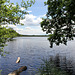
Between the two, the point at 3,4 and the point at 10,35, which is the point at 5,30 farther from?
the point at 3,4

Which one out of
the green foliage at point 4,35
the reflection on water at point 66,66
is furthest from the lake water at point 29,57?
the green foliage at point 4,35

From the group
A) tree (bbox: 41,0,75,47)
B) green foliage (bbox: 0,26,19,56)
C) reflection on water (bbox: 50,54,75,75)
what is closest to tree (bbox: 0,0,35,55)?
green foliage (bbox: 0,26,19,56)

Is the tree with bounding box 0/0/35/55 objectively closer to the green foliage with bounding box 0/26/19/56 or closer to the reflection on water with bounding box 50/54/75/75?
the green foliage with bounding box 0/26/19/56

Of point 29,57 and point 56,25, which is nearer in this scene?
point 56,25

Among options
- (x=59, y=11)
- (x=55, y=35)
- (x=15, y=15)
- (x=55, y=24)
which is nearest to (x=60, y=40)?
(x=55, y=35)

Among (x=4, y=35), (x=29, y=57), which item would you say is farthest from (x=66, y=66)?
(x=4, y=35)

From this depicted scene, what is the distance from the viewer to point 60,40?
829 inches

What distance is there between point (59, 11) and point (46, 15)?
12.9 ft

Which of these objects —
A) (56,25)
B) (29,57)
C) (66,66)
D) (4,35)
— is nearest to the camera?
(4,35)

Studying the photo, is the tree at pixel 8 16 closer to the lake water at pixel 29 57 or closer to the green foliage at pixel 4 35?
the green foliage at pixel 4 35

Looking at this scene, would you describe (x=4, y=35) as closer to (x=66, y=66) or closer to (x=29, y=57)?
(x=66, y=66)

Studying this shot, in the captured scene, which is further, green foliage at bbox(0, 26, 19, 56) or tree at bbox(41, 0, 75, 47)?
tree at bbox(41, 0, 75, 47)

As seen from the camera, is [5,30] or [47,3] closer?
[5,30]

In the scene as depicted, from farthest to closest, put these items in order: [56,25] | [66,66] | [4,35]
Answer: [66,66] < [56,25] < [4,35]
